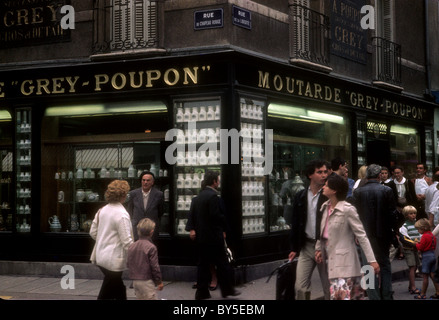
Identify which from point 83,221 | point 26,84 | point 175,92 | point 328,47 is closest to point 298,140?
point 328,47

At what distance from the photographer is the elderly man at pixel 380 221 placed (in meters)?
8.59

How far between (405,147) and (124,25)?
370 inches

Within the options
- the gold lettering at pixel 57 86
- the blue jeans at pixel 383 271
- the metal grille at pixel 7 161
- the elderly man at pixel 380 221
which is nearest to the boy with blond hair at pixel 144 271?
the blue jeans at pixel 383 271

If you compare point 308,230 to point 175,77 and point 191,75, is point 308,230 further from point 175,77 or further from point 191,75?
point 175,77

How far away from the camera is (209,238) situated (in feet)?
31.1

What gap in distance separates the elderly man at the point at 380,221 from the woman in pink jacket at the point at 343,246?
1754 mm

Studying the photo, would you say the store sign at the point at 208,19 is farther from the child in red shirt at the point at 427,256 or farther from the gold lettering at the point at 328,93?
the child in red shirt at the point at 427,256

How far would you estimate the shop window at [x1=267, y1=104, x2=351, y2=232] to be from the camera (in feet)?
40.7

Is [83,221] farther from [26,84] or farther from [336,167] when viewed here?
[336,167]

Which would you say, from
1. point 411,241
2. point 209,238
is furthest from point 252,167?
point 411,241

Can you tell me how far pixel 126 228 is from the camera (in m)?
7.50

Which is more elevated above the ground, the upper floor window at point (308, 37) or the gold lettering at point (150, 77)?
the upper floor window at point (308, 37)

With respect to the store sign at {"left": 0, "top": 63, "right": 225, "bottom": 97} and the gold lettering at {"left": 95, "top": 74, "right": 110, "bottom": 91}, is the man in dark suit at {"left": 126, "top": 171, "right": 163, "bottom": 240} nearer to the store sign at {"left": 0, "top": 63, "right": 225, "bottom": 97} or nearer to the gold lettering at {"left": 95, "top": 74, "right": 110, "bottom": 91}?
the store sign at {"left": 0, "top": 63, "right": 225, "bottom": 97}
